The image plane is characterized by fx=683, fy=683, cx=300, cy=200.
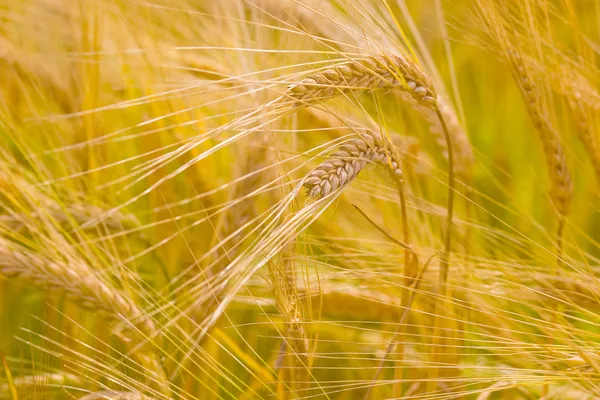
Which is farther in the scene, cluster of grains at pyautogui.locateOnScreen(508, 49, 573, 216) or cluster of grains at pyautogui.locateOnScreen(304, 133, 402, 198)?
cluster of grains at pyautogui.locateOnScreen(508, 49, 573, 216)

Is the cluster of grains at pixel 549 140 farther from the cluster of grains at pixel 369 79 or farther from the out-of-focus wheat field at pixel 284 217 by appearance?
the cluster of grains at pixel 369 79

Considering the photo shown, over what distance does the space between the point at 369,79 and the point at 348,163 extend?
0.08m

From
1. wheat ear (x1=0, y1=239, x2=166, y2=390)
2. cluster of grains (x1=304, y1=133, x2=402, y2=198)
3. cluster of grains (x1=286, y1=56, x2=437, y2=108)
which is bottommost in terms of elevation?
wheat ear (x1=0, y1=239, x2=166, y2=390)

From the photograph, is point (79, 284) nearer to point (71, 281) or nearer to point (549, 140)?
point (71, 281)

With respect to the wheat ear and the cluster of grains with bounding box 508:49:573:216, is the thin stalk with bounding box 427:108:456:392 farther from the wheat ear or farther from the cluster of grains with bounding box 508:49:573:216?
the wheat ear

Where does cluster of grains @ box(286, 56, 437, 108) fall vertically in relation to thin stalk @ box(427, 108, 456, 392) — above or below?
above

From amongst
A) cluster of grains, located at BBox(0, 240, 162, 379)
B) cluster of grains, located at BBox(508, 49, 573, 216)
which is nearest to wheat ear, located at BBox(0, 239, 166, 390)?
cluster of grains, located at BBox(0, 240, 162, 379)

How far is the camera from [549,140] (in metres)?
0.73

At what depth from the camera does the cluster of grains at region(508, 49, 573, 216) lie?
0.71m

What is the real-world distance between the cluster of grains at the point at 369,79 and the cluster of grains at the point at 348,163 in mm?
45

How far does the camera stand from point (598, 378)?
514 millimetres

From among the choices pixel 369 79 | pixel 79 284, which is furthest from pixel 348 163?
pixel 79 284

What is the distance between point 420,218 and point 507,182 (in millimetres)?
293

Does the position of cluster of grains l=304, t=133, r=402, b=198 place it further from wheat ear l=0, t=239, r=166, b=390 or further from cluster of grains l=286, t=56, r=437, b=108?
wheat ear l=0, t=239, r=166, b=390
